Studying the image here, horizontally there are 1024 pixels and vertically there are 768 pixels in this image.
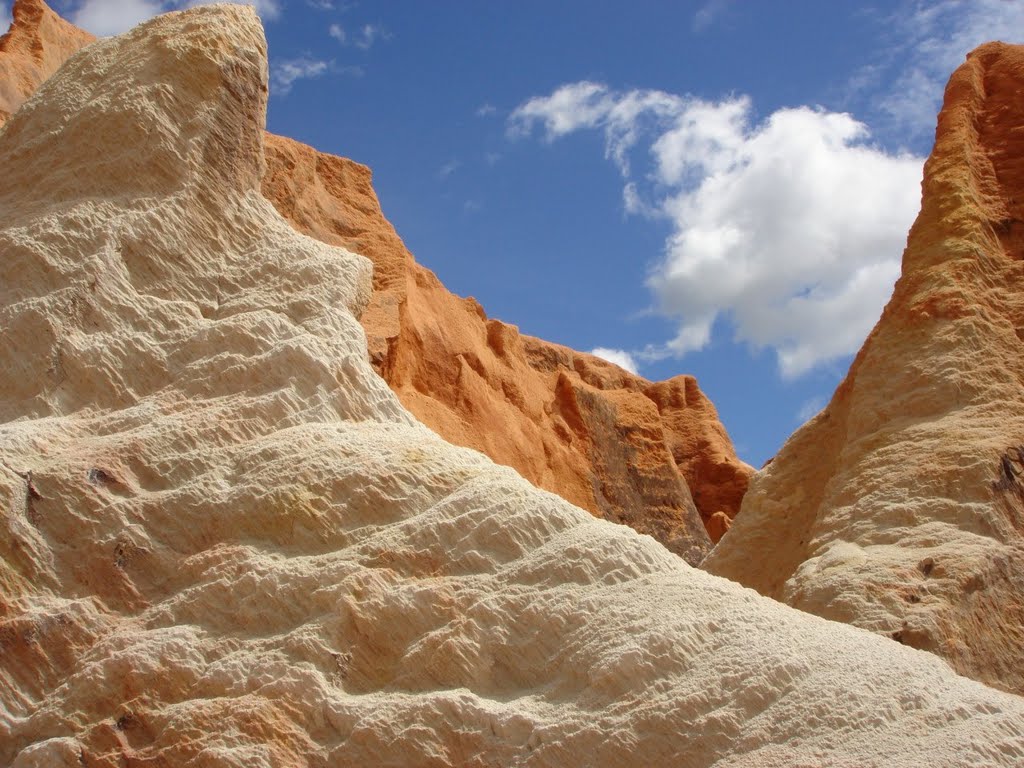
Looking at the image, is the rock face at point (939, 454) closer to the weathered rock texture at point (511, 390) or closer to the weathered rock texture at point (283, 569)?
the weathered rock texture at point (283, 569)

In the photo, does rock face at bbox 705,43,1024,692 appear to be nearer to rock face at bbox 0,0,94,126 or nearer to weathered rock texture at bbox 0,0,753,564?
weathered rock texture at bbox 0,0,753,564

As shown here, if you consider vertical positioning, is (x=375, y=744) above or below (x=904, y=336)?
below

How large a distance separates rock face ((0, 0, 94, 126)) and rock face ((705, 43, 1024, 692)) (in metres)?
14.7

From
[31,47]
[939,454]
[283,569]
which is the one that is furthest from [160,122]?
[31,47]

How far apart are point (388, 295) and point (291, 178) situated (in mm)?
2436

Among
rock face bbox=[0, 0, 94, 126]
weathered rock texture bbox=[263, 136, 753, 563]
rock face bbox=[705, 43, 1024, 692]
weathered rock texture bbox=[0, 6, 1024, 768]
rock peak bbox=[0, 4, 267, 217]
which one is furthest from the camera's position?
rock face bbox=[0, 0, 94, 126]

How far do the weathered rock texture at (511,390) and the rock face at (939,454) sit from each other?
8119 mm

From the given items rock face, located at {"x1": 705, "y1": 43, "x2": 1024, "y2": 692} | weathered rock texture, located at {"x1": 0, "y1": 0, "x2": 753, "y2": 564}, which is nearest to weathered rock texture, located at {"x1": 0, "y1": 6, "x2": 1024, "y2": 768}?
rock face, located at {"x1": 705, "y1": 43, "x2": 1024, "y2": 692}

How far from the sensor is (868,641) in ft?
16.3

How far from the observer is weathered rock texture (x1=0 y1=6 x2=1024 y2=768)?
4562 mm

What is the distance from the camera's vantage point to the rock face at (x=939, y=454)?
6.88 meters

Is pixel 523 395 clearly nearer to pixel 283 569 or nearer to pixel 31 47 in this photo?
pixel 31 47

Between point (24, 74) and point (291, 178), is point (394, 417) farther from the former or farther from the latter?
point (24, 74)

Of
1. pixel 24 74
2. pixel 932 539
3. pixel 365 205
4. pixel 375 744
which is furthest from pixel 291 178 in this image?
pixel 375 744
